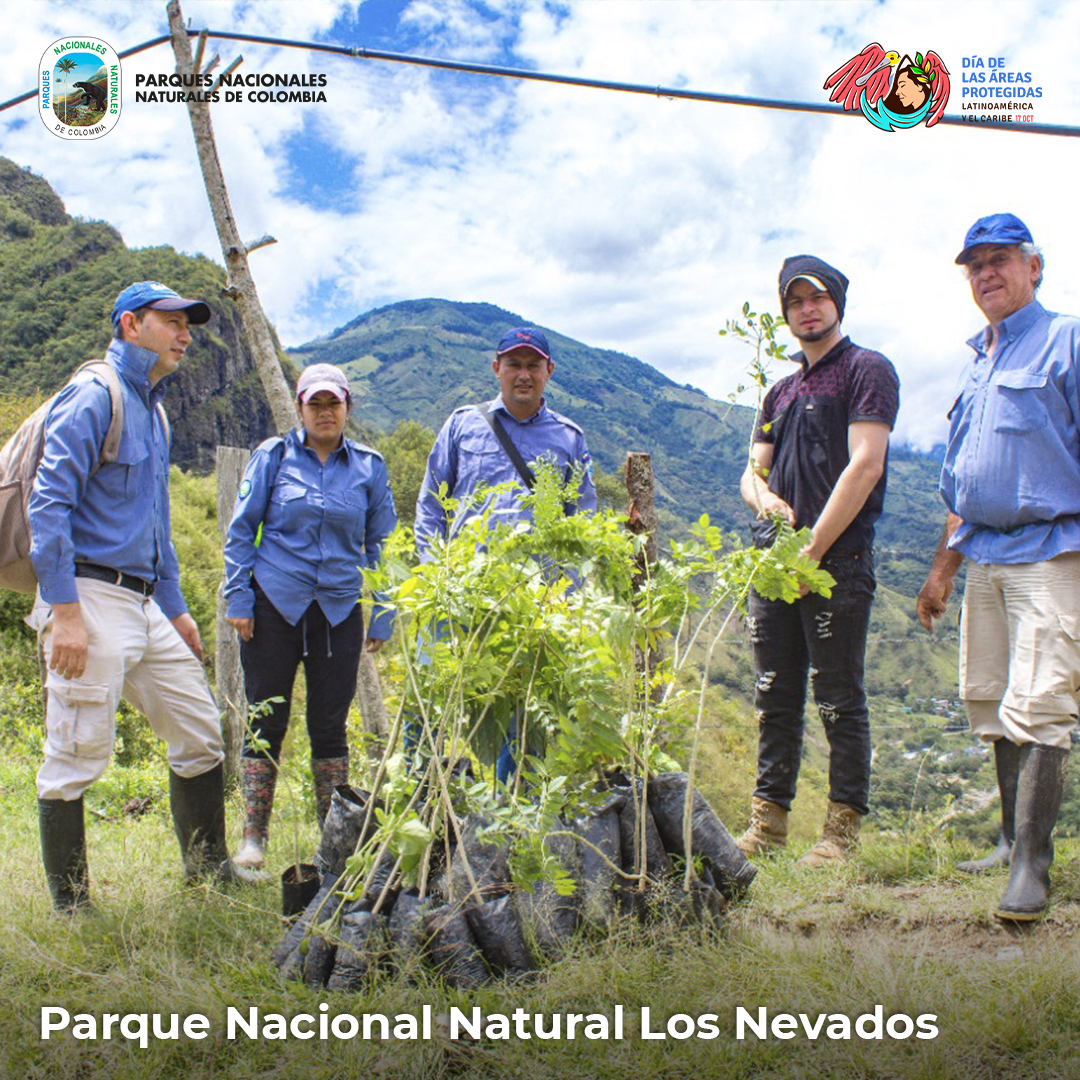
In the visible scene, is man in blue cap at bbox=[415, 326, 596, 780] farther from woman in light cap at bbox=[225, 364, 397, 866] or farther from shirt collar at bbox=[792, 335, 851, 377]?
shirt collar at bbox=[792, 335, 851, 377]

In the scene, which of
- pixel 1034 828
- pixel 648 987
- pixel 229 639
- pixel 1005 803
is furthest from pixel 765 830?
pixel 229 639

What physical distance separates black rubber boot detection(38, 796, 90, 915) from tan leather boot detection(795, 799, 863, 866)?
9.42 feet

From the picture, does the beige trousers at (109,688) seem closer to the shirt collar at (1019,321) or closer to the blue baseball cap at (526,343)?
the blue baseball cap at (526,343)

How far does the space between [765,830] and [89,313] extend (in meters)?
91.2

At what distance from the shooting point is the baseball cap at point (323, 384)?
4.08 metres

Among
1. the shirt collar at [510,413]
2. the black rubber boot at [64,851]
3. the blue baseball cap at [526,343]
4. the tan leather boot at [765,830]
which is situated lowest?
the tan leather boot at [765,830]

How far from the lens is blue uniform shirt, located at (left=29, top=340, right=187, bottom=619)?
3.13 meters

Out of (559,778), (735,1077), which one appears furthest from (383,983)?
(735,1077)

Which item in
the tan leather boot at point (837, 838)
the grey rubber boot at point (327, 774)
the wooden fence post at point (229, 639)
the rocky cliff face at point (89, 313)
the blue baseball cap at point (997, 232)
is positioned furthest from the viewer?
the rocky cliff face at point (89, 313)

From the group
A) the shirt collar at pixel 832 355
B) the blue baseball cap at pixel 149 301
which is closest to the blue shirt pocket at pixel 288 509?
the blue baseball cap at pixel 149 301

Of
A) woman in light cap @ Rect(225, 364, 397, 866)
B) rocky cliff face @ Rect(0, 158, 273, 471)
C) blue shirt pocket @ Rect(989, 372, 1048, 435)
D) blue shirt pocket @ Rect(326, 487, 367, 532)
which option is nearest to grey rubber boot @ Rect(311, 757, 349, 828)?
woman in light cap @ Rect(225, 364, 397, 866)

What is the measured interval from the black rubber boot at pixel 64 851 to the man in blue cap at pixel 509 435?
1.78m

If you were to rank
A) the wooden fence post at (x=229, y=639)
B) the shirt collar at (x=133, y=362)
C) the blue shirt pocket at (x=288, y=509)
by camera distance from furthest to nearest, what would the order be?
the wooden fence post at (x=229, y=639), the blue shirt pocket at (x=288, y=509), the shirt collar at (x=133, y=362)

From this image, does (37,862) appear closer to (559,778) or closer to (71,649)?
(71,649)
